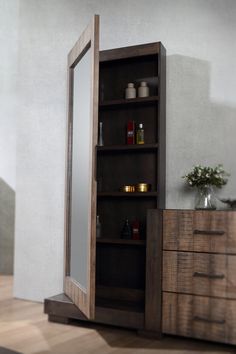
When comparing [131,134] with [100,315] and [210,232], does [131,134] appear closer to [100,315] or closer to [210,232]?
[210,232]

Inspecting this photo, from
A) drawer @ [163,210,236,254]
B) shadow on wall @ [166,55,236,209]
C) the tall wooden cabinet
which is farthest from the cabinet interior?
drawer @ [163,210,236,254]

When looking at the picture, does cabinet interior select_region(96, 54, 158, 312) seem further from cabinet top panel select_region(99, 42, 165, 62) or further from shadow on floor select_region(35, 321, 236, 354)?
shadow on floor select_region(35, 321, 236, 354)

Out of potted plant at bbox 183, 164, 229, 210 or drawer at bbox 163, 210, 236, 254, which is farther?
potted plant at bbox 183, 164, 229, 210

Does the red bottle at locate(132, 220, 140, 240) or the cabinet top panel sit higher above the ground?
the cabinet top panel

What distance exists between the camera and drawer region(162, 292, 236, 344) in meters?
2.67

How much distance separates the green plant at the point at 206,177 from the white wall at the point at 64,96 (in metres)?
0.15

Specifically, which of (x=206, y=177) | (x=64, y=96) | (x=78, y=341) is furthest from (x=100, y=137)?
(x=78, y=341)

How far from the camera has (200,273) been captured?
109 inches

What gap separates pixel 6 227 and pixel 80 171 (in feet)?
8.02

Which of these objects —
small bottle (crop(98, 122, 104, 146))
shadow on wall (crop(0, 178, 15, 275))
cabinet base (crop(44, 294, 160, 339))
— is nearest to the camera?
cabinet base (crop(44, 294, 160, 339))

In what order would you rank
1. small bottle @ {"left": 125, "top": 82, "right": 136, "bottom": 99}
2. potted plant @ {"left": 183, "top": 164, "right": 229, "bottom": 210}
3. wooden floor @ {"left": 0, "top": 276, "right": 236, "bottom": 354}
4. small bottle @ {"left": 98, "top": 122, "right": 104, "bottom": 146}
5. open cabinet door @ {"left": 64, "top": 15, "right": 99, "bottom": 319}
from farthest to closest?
small bottle @ {"left": 98, "top": 122, "right": 104, "bottom": 146} → small bottle @ {"left": 125, "top": 82, "right": 136, "bottom": 99} → potted plant @ {"left": 183, "top": 164, "right": 229, "bottom": 210} → open cabinet door @ {"left": 64, "top": 15, "right": 99, "bottom": 319} → wooden floor @ {"left": 0, "top": 276, "right": 236, "bottom": 354}

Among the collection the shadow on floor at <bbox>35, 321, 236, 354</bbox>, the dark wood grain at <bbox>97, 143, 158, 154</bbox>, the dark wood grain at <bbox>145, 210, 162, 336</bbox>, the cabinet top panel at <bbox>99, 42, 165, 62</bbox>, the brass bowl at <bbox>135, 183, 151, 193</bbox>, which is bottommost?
the shadow on floor at <bbox>35, 321, 236, 354</bbox>

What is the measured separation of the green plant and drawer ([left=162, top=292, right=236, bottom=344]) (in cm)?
73

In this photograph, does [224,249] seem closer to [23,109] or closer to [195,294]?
[195,294]
